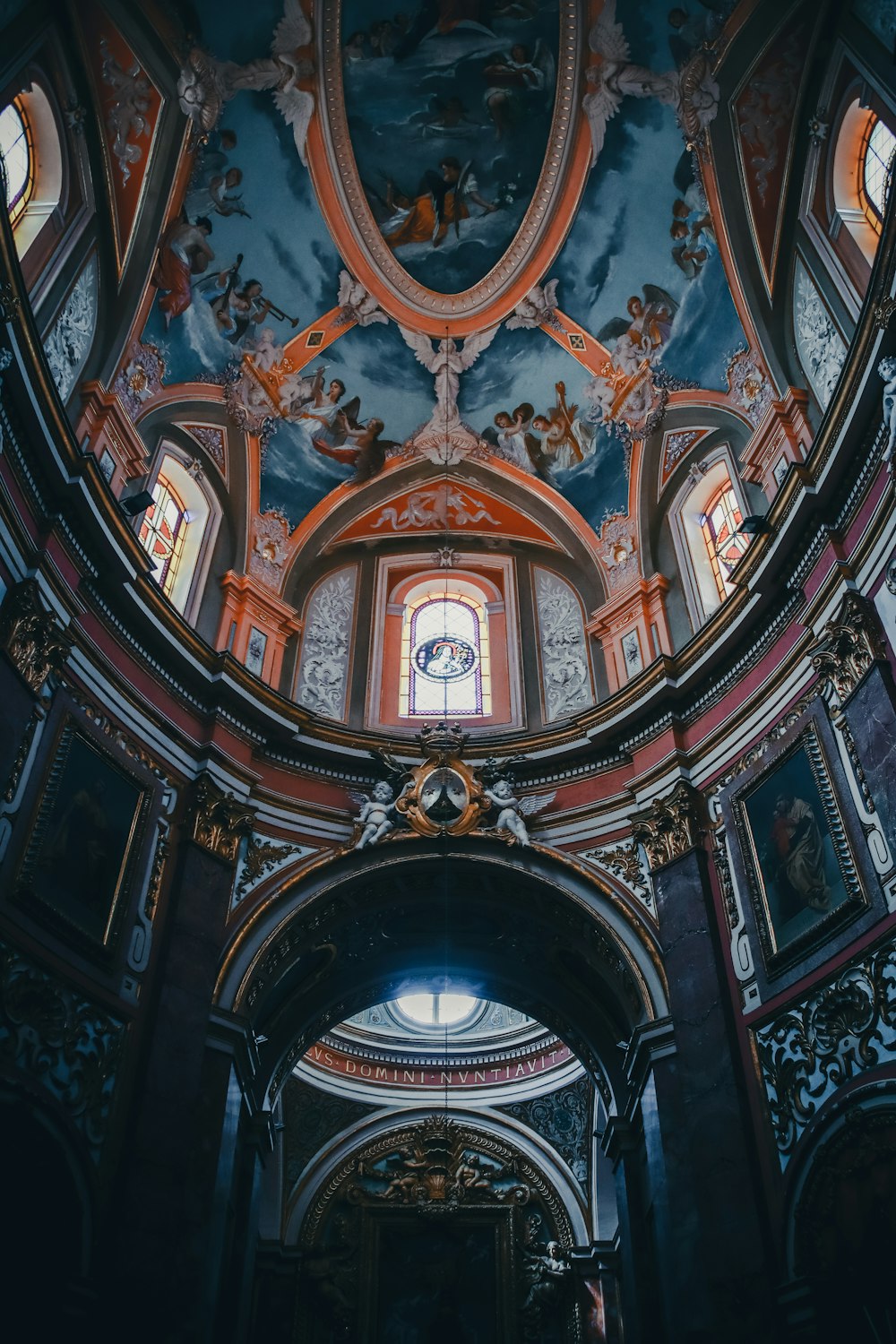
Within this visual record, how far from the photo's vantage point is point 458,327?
63.8ft

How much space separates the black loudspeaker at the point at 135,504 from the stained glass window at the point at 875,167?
10219mm

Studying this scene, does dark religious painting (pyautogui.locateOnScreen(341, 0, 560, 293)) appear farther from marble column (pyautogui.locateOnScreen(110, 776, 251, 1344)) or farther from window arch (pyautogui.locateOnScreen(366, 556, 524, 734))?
marble column (pyautogui.locateOnScreen(110, 776, 251, 1344))

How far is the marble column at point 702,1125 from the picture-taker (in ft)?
37.7

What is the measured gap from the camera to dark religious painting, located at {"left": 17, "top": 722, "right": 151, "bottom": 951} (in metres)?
12.0

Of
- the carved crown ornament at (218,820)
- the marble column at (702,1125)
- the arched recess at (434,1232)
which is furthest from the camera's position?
the arched recess at (434,1232)

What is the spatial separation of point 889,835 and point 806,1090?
116 inches

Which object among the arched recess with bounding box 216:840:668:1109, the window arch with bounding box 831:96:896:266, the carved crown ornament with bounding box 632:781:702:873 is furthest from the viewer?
the arched recess with bounding box 216:840:668:1109

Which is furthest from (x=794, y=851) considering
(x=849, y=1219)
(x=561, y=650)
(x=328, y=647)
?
(x=328, y=647)

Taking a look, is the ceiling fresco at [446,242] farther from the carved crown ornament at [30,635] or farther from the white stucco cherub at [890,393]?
the carved crown ornament at [30,635]

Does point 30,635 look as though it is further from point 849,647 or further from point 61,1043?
point 849,647

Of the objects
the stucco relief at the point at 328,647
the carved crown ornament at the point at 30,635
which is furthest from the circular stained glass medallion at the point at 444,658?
the carved crown ornament at the point at 30,635

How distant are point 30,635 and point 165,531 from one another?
534 cm

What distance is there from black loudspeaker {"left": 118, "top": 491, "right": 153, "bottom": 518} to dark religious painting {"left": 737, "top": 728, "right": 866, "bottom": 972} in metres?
9.07

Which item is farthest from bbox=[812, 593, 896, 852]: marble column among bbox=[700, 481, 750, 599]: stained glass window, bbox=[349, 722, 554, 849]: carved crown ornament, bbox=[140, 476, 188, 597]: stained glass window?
bbox=[140, 476, 188, 597]: stained glass window
